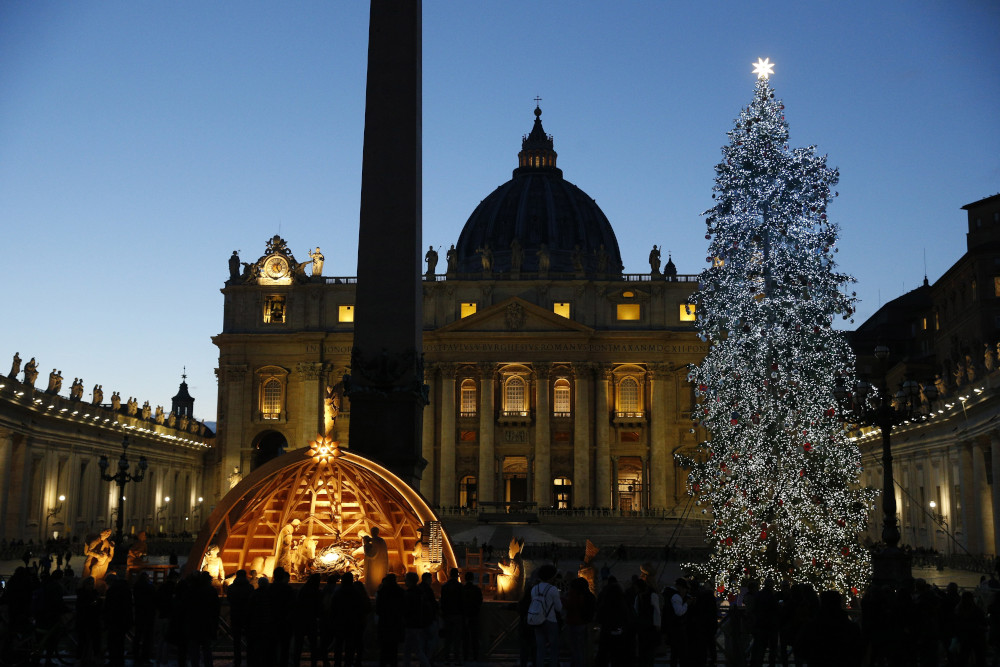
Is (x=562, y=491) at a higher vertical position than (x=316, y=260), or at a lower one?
lower

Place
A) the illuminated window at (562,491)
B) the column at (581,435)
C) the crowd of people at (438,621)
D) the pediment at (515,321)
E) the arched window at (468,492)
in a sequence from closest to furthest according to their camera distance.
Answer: the crowd of people at (438,621)
the column at (581,435)
the pediment at (515,321)
the illuminated window at (562,491)
the arched window at (468,492)

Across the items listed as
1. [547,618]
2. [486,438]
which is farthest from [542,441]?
[547,618]

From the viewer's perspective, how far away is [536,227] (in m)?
92.2

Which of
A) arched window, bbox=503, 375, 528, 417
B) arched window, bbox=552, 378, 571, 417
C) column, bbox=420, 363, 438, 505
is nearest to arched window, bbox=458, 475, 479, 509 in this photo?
column, bbox=420, 363, 438, 505

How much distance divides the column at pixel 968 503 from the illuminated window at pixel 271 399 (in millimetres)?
47551

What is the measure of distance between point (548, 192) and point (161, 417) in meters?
40.1

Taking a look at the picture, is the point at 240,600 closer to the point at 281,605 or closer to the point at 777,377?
the point at 281,605

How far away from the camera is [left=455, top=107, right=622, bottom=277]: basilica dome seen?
9094cm

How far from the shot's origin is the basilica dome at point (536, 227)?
90.9 meters

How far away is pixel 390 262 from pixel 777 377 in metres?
8.48

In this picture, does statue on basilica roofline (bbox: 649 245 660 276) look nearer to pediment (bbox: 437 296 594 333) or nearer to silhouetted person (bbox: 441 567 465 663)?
pediment (bbox: 437 296 594 333)

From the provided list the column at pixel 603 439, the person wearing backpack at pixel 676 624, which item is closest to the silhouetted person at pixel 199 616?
the person wearing backpack at pixel 676 624

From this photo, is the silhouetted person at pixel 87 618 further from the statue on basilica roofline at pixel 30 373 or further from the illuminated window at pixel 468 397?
the illuminated window at pixel 468 397

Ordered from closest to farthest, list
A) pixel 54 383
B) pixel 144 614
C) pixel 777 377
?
1. pixel 144 614
2. pixel 777 377
3. pixel 54 383
